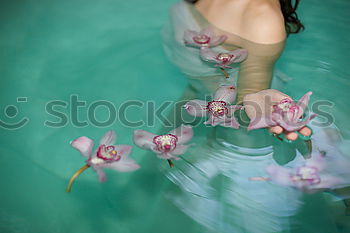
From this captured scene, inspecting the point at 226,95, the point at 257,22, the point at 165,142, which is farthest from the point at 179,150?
the point at 257,22

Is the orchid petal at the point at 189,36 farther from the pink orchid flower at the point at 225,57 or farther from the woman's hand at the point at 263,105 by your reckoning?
the woman's hand at the point at 263,105

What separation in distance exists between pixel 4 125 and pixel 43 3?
76cm

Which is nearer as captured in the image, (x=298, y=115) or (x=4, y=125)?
(x=298, y=115)

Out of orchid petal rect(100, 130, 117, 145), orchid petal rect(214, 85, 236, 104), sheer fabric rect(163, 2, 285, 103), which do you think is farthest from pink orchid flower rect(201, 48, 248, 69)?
orchid petal rect(100, 130, 117, 145)

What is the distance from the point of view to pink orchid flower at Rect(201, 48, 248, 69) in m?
1.25

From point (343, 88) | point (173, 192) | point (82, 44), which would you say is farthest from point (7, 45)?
point (343, 88)

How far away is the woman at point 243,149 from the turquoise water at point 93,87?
77mm

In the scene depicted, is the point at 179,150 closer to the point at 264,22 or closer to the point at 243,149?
the point at 243,149

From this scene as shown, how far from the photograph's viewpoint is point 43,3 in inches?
71.2

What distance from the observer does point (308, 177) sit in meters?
0.98

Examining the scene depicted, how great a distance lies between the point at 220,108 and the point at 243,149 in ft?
0.56

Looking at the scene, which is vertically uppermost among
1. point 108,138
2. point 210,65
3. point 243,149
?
point 108,138

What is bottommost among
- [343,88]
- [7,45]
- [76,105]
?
[343,88]

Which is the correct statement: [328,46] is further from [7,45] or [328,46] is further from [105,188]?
[7,45]
